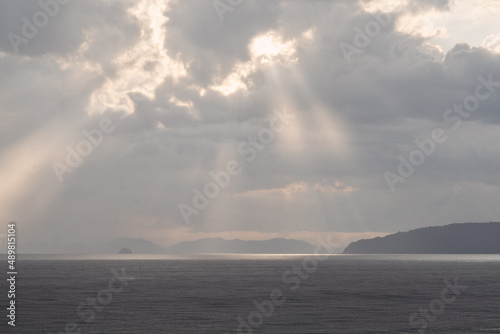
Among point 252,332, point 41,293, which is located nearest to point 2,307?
point 41,293

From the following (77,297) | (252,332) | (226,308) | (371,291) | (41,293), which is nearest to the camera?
(252,332)

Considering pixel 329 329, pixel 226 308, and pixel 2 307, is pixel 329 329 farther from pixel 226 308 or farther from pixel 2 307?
pixel 2 307

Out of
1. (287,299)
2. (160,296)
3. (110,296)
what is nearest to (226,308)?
(287,299)

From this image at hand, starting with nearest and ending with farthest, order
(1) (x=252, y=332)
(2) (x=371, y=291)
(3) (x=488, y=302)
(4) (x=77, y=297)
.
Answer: (1) (x=252, y=332), (3) (x=488, y=302), (4) (x=77, y=297), (2) (x=371, y=291)

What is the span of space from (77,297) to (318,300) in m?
38.3

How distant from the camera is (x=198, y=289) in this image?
107062 mm

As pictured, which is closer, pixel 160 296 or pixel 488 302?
pixel 488 302

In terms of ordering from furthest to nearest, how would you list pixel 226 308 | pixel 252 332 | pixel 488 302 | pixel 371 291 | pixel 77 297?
pixel 371 291
pixel 77 297
pixel 488 302
pixel 226 308
pixel 252 332

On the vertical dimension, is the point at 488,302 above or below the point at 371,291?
below

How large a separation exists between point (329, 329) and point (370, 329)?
4.40m

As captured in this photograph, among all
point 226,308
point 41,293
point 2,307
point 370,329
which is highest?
point 41,293

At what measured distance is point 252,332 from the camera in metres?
55.2

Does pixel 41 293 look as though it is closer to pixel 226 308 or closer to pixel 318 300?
pixel 226 308

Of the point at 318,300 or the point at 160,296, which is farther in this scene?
the point at 160,296
